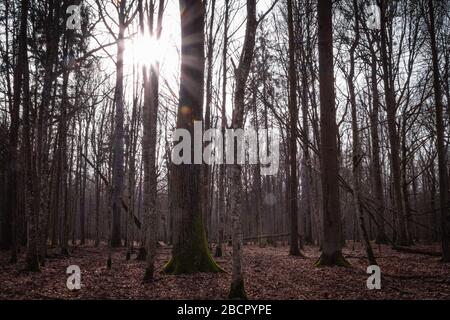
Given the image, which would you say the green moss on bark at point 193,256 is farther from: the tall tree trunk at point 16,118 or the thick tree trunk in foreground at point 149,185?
the tall tree trunk at point 16,118

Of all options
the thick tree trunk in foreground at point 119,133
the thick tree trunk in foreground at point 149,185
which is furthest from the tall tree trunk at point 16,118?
the thick tree trunk in foreground at point 149,185

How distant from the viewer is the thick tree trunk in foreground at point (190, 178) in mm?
7988

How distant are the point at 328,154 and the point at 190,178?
149 inches

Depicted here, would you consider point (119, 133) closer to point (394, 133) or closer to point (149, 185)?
point (149, 185)

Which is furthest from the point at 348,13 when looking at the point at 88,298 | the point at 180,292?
the point at 88,298

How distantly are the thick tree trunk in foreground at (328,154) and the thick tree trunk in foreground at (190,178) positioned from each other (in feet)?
10.1

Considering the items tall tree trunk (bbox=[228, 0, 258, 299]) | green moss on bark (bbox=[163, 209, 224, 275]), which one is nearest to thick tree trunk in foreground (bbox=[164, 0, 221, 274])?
green moss on bark (bbox=[163, 209, 224, 275])

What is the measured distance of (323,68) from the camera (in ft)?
30.6

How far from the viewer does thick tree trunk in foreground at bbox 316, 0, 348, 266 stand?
8.77 m

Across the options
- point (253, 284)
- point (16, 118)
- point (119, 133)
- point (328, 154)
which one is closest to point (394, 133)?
point (328, 154)

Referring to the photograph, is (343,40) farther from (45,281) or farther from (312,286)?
(45,281)

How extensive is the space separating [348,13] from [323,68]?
176 inches

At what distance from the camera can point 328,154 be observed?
9.10 m

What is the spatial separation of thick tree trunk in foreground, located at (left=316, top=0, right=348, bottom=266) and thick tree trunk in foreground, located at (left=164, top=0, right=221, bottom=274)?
3074 millimetres
